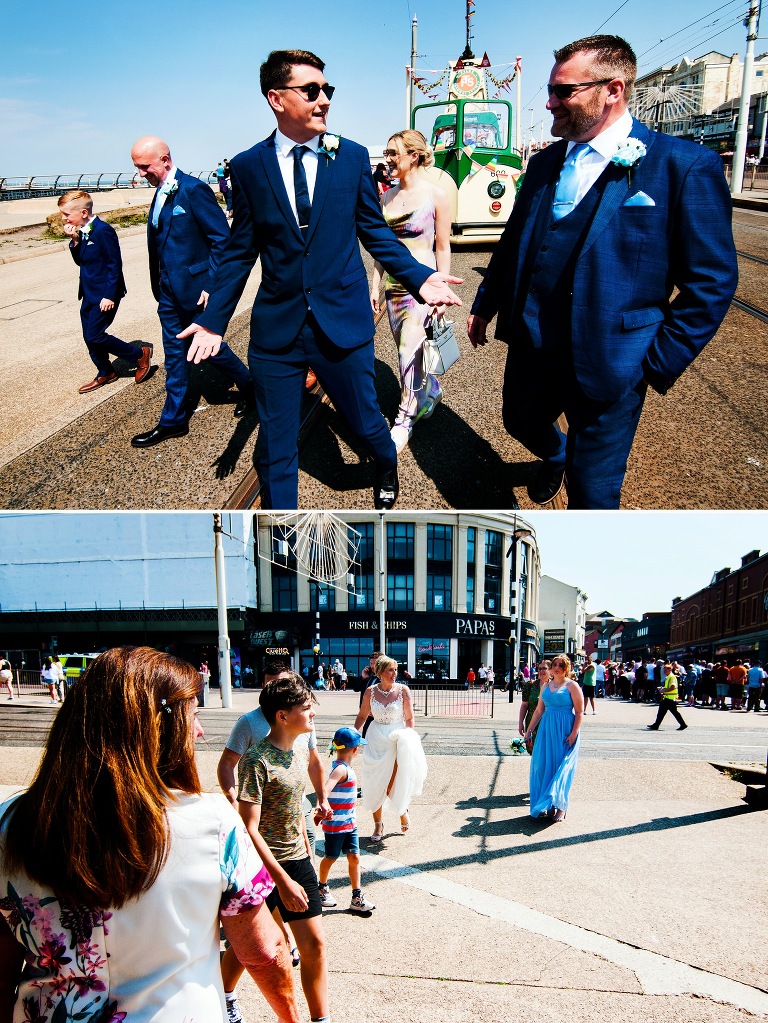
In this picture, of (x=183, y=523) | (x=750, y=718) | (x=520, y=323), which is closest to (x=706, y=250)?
(x=520, y=323)

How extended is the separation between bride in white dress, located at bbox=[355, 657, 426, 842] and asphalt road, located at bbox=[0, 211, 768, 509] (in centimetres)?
162

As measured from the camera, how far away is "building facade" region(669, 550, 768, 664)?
3747 centimetres

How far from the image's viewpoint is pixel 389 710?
18.7 feet

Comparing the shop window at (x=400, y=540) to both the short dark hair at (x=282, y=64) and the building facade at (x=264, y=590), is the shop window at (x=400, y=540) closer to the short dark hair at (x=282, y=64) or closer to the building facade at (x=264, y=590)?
the building facade at (x=264, y=590)

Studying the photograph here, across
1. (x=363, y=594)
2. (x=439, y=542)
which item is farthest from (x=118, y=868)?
(x=363, y=594)

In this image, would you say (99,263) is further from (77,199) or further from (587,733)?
(587,733)

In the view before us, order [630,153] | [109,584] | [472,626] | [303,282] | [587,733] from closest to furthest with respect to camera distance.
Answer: [630,153], [303,282], [587,733], [109,584], [472,626]

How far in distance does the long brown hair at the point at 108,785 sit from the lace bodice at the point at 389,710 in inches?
168

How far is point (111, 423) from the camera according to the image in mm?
5805

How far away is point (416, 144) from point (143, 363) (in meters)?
2.89

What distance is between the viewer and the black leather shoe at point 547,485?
4699 millimetres

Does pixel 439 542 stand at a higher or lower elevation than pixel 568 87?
lower

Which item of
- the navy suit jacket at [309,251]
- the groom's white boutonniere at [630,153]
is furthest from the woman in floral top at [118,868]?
the groom's white boutonniere at [630,153]

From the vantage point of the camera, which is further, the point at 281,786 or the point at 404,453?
the point at 404,453
